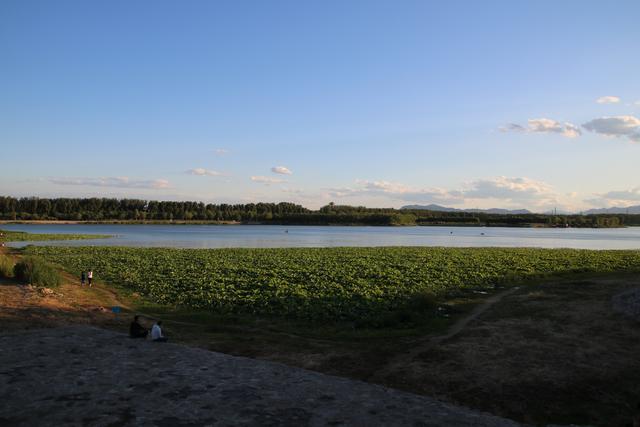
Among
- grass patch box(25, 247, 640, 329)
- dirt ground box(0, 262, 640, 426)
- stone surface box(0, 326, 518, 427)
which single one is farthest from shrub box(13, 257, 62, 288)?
stone surface box(0, 326, 518, 427)

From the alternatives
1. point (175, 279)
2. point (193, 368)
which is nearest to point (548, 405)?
point (193, 368)

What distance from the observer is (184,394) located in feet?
36.7

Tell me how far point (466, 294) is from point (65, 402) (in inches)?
942

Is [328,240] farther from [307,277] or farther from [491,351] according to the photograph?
[491,351]

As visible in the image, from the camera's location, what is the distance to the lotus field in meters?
26.1

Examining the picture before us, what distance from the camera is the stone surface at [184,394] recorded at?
31.9 feet

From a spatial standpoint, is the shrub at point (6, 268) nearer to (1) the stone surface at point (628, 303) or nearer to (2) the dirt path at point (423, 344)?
(2) the dirt path at point (423, 344)

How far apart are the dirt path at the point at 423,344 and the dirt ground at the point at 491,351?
0.11 ft

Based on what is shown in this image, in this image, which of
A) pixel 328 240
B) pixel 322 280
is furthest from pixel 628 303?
pixel 328 240

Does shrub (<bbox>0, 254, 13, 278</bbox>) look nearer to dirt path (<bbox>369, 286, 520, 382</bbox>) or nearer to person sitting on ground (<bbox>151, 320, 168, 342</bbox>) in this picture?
person sitting on ground (<bbox>151, 320, 168, 342</bbox>)

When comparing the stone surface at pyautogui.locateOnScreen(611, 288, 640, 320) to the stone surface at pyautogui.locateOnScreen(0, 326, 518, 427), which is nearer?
the stone surface at pyautogui.locateOnScreen(0, 326, 518, 427)

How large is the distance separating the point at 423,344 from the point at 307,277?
19268 mm

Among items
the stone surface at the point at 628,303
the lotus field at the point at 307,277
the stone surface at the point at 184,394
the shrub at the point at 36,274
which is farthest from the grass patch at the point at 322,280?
A: the stone surface at the point at 184,394

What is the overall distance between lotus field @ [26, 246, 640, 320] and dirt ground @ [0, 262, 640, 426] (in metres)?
4.32
